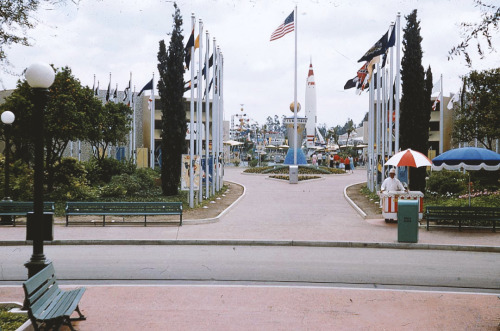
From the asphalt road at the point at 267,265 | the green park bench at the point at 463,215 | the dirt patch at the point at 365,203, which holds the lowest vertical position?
the asphalt road at the point at 267,265

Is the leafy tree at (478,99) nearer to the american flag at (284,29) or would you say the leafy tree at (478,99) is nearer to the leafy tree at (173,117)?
the american flag at (284,29)

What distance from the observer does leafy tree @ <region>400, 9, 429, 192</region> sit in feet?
83.0

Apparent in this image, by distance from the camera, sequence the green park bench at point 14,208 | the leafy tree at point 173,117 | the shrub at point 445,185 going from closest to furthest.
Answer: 1. the green park bench at point 14,208
2. the shrub at point 445,185
3. the leafy tree at point 173,117

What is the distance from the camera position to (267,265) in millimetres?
10625

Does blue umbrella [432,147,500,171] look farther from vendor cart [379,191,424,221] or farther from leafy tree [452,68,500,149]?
leafy tree [452,68,500,149]

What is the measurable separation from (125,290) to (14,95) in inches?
670

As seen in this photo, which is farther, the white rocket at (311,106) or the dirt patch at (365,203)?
the white rocket at (311,106)

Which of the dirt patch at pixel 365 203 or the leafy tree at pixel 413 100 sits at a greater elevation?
the leafy tree at pixel 413 100

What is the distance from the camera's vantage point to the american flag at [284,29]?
2958cm

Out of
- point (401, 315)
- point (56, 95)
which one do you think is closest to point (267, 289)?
point (401, 315)

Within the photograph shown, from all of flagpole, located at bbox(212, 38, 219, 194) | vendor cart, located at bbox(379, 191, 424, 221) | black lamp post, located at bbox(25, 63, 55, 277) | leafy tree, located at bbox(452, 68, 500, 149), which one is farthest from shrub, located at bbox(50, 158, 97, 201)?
leafy tree, located at bbox(452, 68, 500, 149)

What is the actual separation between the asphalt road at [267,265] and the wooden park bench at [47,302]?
284 centimetres

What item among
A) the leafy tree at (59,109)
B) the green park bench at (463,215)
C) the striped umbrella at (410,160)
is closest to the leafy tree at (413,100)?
the striped umbrella at (410,160)

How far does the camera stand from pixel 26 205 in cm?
1620
